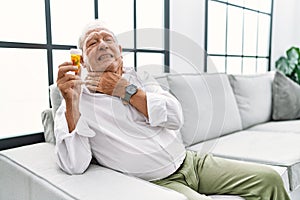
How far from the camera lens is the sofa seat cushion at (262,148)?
1610mm

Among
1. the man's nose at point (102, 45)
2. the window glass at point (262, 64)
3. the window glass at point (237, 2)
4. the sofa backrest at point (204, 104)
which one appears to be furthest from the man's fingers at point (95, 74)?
the window glass at point (262, 64)

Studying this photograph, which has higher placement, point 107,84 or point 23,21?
point 23,21

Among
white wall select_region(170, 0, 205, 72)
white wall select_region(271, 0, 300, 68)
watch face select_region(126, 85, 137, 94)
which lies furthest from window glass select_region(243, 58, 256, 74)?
watch face select_region(126, 85, 137, 94)

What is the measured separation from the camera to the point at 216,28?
3115mm

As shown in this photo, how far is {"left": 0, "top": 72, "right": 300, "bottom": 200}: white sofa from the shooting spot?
101cm

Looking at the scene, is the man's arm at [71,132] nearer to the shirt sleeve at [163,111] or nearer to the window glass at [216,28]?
the shirt sleeve at [163,111]

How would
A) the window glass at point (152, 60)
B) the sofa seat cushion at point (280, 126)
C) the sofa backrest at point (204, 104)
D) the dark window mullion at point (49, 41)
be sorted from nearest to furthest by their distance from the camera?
the dark window mullion at point (49, 41), the sofa backrest at point (204, 104), the window glass at point (152, 60), the sofa seat cushion at point (280, 126)

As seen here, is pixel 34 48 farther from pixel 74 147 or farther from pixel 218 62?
pixel 218 62

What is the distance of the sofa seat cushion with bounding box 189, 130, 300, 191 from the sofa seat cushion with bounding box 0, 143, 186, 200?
841 millimetres

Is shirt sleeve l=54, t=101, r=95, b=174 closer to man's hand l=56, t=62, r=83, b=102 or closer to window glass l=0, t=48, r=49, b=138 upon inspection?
man's hand l=56, t=62, r=83, b=102

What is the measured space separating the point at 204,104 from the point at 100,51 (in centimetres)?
100

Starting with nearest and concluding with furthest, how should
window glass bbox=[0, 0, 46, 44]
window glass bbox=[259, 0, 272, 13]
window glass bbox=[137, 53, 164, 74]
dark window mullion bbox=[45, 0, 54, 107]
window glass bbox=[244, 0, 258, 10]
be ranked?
window glass bbox=[0, 0, 46, 44], dark window mullion bbox=[45, 0, 54, 107], window glass bbox=[137, 53, 164, 74], window glass bbox=[244, 0, 258, 10], window glass bbox=[259, 0, 272, 13]

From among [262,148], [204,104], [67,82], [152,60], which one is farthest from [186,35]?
[67,82]

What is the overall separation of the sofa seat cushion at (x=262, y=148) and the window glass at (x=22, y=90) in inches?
37.1
